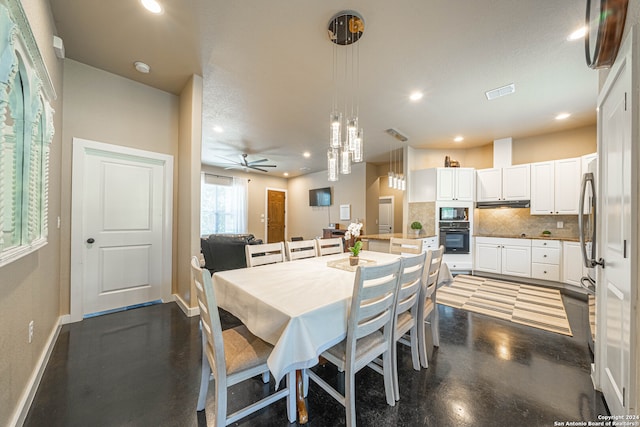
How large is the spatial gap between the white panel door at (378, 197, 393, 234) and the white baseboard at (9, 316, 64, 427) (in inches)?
265

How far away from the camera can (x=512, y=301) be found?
11.2 ft

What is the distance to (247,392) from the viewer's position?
1650mm

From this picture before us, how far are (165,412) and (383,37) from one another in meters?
3.24

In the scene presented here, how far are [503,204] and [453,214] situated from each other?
0.88m

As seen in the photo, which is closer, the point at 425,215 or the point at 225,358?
the point at 225,358

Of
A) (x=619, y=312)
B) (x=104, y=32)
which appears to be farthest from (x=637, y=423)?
(x=104, y=32)

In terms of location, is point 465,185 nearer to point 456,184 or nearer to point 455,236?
point 456,184

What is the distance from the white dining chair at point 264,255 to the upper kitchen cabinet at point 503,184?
449 centimetres

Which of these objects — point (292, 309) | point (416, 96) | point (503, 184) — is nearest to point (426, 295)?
point (292, 309)

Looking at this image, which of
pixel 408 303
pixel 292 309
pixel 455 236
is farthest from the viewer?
pixel 455 236

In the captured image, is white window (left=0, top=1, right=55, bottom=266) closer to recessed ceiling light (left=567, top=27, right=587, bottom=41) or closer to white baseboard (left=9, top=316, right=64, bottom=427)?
white baseboard (left=9, top=316, right=64, bottom=427)

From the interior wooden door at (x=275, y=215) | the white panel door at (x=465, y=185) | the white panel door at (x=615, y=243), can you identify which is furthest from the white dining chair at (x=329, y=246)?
the interior wooden door at (x=275, y=215)

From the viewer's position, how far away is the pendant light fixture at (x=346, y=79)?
6.60ft

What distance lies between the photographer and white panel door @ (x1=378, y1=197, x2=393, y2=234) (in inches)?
286
